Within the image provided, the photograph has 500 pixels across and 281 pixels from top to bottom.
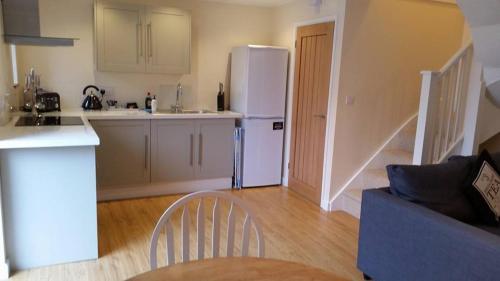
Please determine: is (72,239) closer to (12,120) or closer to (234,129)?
(12,120)

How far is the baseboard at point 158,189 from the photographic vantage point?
4.18 metres

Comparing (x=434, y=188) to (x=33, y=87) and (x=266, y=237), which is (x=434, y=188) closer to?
(x=266, y=237)

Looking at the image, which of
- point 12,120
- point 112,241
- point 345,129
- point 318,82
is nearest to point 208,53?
point 318,82

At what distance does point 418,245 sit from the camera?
7.42 feet

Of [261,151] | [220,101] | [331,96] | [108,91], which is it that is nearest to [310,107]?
[331,96]

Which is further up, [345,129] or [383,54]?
[383,54]

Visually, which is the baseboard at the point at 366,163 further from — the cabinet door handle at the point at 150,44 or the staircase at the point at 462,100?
the cabinet door handle at the point at 150,44

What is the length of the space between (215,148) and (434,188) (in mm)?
2598

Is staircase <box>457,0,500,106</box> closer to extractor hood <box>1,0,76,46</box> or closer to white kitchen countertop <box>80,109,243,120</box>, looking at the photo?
white kitchen countertop <box>80,109,243,120</box>

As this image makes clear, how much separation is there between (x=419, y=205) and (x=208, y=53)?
334 centimetres

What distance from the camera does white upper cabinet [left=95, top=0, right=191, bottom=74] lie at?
4117 millimetres

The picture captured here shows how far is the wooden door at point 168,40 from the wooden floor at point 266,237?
151 centimetres

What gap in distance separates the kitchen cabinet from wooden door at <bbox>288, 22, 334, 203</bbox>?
806 mm

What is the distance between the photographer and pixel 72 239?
281 cm
